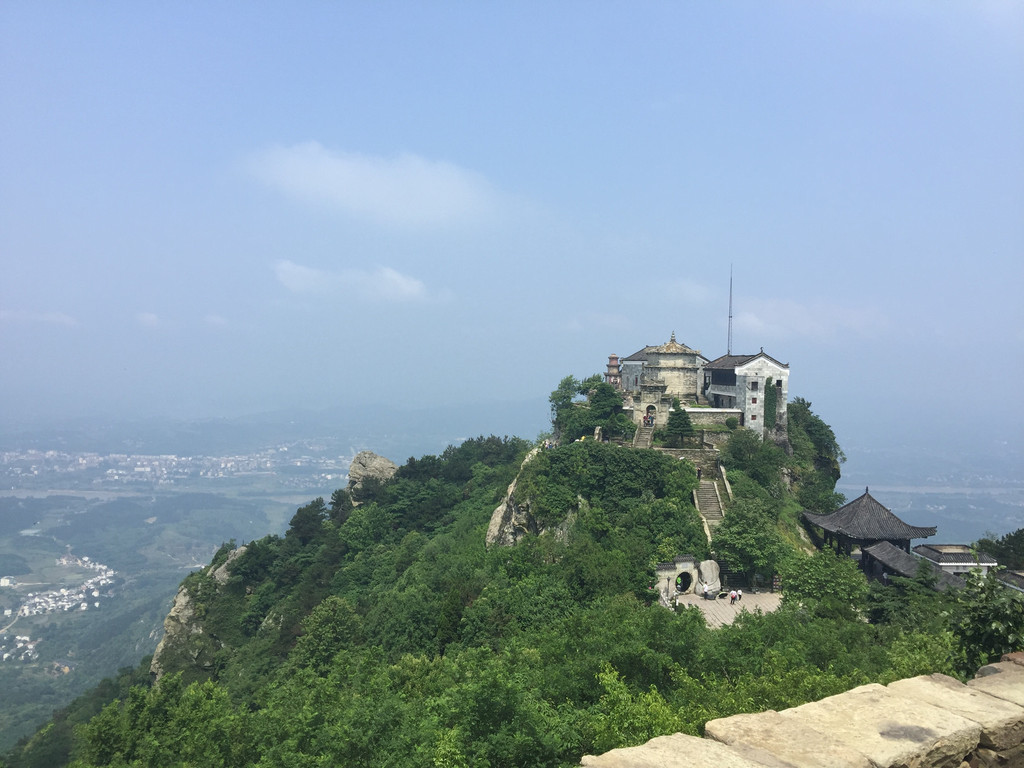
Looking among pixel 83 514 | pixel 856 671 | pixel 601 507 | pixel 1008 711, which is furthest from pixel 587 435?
pixel 83 514

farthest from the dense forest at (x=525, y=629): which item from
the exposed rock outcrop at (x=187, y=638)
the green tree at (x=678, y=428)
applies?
the green tree at (x=678, y=428)

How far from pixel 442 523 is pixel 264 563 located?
12.2 meters

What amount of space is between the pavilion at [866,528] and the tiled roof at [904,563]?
48 centimetres

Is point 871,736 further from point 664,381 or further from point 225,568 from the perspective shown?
point 225,568

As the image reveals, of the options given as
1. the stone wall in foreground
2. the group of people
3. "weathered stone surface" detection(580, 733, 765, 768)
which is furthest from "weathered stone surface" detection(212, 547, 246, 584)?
the stone wall in foreground

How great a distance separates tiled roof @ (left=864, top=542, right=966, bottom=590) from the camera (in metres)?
19.7

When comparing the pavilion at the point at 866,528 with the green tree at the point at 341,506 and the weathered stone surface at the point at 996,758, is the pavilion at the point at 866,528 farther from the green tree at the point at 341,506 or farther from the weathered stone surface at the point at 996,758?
the green tree at the point at 341,506

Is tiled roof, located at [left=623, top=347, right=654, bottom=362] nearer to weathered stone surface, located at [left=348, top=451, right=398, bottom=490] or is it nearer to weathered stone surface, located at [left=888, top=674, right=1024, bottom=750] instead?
weathered stone surface, located at [left=348, top=451, right=398, bottom=490]

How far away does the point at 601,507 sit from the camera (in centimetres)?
2712

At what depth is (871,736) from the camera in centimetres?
517

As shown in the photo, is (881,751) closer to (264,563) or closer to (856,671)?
(856,671)

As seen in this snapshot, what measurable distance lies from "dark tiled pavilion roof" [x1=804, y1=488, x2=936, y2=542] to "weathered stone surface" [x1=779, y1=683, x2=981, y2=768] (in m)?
20.4

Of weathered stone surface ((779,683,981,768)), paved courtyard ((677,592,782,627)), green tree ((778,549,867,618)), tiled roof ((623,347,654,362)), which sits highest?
tiled roof ((623,347,654,362))

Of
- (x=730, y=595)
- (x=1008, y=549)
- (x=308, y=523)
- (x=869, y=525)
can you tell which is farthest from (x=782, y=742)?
(x=308, y=523)
